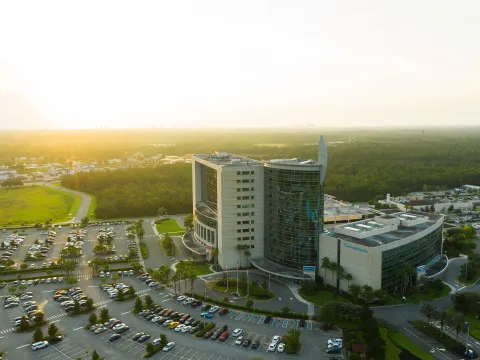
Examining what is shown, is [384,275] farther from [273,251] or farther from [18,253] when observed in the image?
[18,253]

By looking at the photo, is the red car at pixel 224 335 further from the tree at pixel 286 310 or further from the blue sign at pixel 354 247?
the blue sign at pixel 354 247

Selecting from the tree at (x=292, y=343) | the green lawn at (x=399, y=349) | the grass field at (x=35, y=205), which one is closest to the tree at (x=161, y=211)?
the grass field at (x=35, y=205)

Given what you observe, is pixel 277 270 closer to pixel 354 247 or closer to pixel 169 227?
pixel 354 247

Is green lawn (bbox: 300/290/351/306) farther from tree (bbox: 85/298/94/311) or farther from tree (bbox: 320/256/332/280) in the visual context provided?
tree (bbox: 85/298/94/311)

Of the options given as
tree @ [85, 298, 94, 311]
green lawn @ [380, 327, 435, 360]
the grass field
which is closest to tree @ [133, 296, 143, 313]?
tree @ [85, 298, 94, 311]

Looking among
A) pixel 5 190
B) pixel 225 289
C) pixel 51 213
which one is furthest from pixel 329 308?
pixel 5 190
